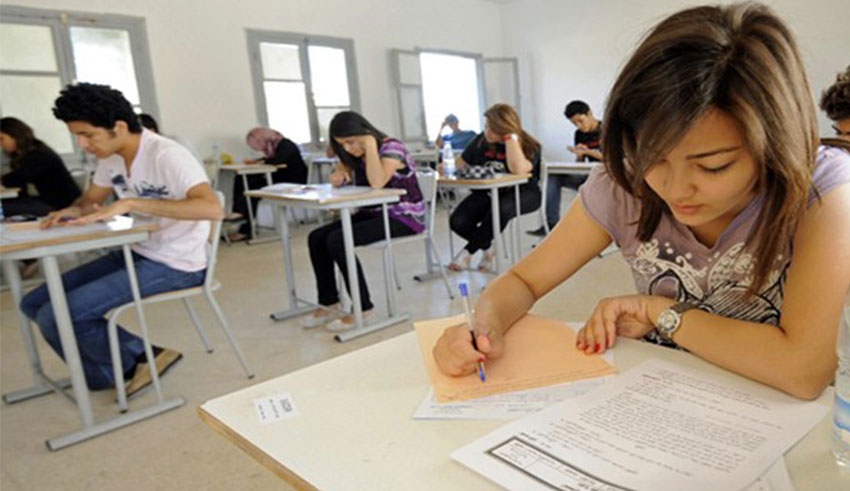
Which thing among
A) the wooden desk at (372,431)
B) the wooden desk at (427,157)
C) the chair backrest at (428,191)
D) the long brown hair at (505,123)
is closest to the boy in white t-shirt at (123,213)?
the chair backrest at (428,191)

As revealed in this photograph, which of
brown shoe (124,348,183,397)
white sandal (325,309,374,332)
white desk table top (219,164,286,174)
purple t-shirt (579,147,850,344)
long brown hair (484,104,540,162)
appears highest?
long brown hair (484,104,540,162)

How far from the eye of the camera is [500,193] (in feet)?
12.0

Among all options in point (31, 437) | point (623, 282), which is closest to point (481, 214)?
point (623, 282)

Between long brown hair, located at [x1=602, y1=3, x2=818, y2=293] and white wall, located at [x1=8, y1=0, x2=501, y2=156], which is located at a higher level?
white wall, located at [x1=8, y1=0, x2=501, y2=156]

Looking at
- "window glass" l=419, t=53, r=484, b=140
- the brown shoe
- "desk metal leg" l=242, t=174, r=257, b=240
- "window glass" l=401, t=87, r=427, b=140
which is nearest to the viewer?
the brown shoe

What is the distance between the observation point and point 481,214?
11.9 feet

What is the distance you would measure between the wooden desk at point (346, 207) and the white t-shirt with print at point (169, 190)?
21.6 inches

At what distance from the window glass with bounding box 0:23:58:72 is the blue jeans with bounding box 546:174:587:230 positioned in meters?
4.31

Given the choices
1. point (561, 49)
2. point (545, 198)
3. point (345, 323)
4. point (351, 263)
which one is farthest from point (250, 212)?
point (561, 49)

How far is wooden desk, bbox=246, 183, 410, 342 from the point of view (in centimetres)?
247

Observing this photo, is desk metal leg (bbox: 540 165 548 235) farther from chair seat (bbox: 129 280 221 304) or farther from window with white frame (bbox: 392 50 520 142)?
window with white frame (bbox: 392 50 520 142)

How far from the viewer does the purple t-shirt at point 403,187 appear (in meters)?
2.89

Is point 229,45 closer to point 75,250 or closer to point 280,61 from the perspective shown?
point 280,61

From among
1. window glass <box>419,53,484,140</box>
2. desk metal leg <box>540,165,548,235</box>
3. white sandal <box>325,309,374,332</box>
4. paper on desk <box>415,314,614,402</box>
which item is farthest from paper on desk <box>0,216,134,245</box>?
window glass <box>419,53,484,140</box>
